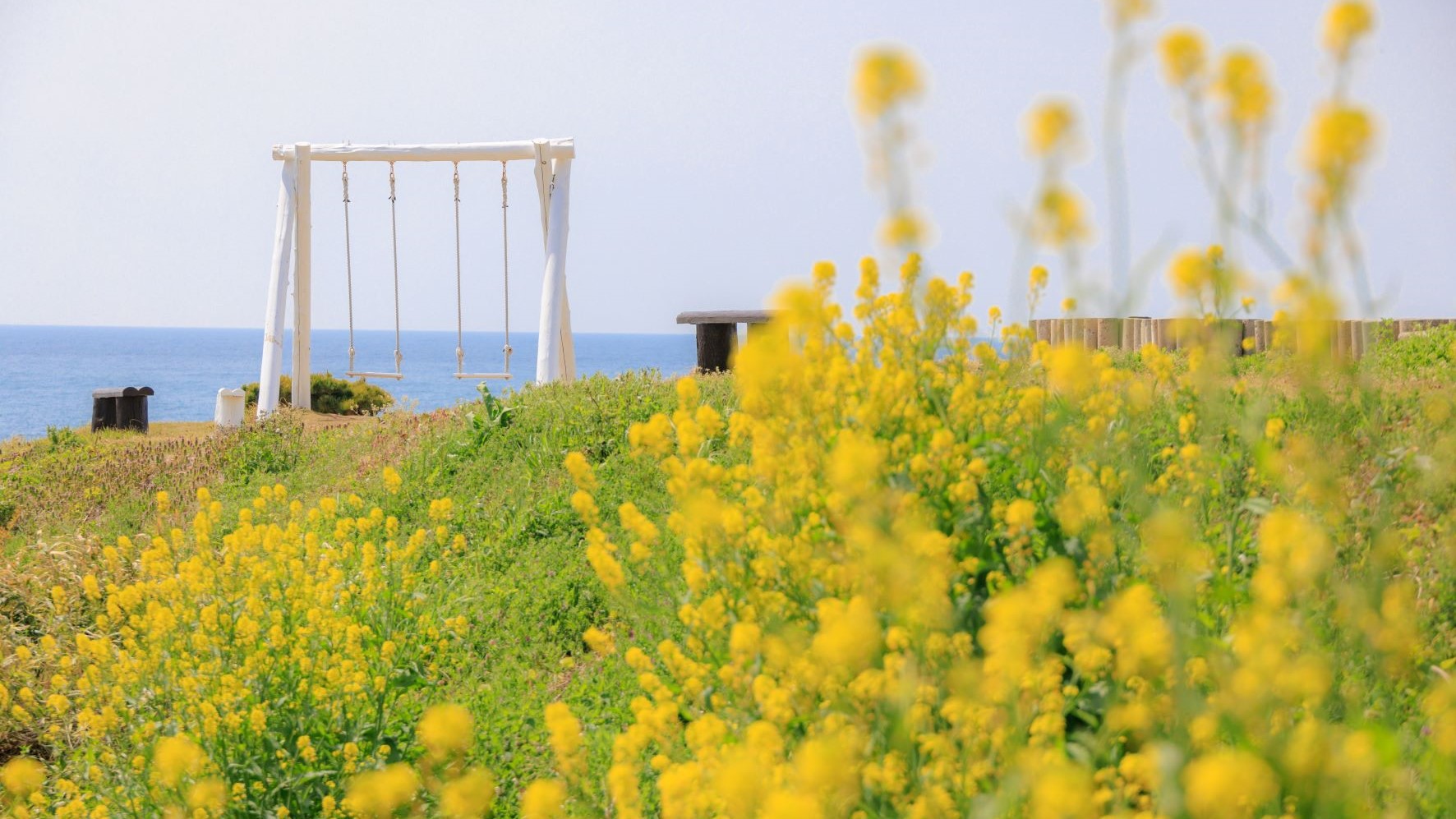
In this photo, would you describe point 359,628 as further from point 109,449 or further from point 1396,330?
point 1396,330

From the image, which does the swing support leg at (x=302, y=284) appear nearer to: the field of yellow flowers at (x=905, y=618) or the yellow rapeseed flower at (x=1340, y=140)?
the field of yellow flowers at (x=905, y=618)

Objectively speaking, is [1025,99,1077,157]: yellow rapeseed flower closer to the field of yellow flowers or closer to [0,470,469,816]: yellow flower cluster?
the field of yellow flowers

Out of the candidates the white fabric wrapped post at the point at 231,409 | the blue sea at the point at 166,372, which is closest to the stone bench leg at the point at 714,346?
the white fabric wrapped post at the point at 231,409

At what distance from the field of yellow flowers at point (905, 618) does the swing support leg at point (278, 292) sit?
6.44 metres

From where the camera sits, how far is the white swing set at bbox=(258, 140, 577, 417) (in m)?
11.0

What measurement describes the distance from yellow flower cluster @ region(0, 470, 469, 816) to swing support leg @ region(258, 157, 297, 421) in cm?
758

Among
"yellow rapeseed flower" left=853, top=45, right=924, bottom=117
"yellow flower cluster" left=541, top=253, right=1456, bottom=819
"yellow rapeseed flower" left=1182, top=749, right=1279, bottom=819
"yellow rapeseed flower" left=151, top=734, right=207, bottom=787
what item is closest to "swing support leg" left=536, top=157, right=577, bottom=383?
"yellow rapeseed flower" left=151, top=734, right=207, bottom=787

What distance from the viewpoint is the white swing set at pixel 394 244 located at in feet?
36.1

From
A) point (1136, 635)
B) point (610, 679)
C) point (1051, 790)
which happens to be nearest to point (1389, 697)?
point (1136, 635)

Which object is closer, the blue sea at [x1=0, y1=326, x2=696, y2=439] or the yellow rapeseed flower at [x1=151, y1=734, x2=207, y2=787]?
the yellow rapeseed flower at [x1=151, y1=734, x2=207, y2=787]

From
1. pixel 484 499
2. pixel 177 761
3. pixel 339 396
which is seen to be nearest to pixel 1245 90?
pixel 177 761

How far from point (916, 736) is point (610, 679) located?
8.02 feet

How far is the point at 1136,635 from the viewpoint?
1658mm

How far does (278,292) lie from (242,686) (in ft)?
29.8
